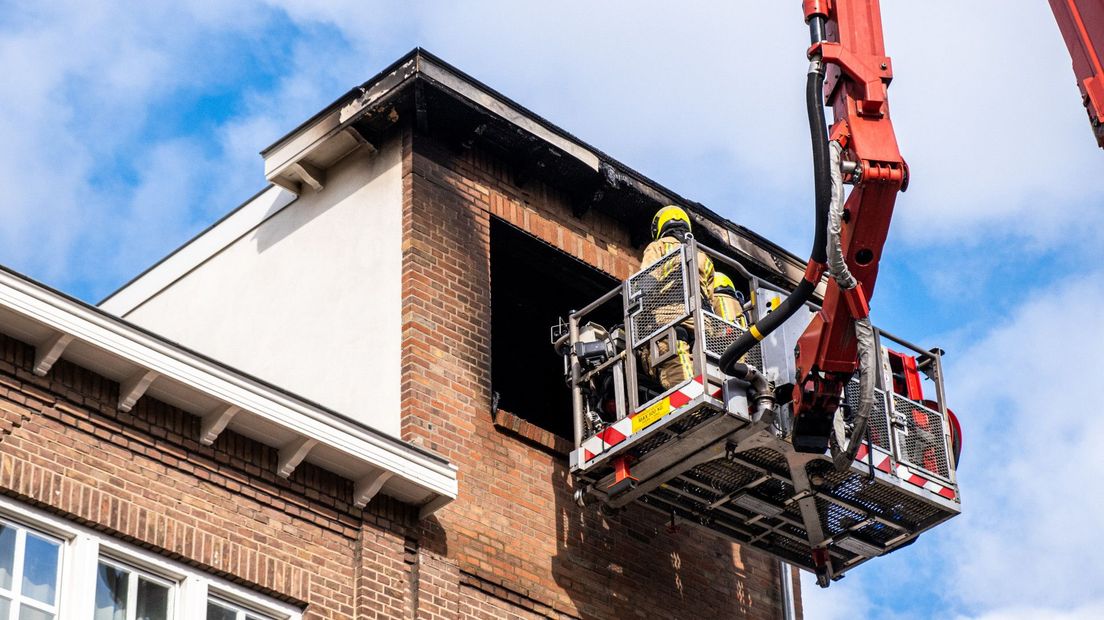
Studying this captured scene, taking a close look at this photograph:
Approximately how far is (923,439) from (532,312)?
5.42 m

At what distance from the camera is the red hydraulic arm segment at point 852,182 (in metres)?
15.5

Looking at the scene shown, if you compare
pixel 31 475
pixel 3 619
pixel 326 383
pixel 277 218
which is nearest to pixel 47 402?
pixel 31 475

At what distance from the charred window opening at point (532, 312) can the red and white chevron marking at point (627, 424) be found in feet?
9.92

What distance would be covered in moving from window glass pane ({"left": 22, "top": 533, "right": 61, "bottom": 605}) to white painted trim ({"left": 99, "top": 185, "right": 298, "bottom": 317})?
6702 millimetres

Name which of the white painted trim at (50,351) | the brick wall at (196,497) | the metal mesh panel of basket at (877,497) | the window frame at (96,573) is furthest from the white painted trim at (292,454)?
the metal mesh panel of basket at (877,497)

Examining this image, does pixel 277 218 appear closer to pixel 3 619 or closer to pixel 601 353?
pixel 601 353

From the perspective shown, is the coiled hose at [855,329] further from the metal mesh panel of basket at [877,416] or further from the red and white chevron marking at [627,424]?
the red and white chevron marking at [627,424]

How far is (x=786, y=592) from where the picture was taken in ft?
64.0

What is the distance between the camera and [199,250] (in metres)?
21.0

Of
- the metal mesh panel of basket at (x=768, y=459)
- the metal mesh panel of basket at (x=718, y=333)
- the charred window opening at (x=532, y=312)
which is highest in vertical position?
the charred window opening at (x=532, y=312)

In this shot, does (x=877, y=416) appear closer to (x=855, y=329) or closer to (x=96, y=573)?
(x=855, y=329)

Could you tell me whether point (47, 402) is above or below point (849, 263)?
below

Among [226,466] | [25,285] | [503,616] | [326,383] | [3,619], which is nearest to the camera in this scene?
[3,619]

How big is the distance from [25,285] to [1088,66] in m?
8.40
